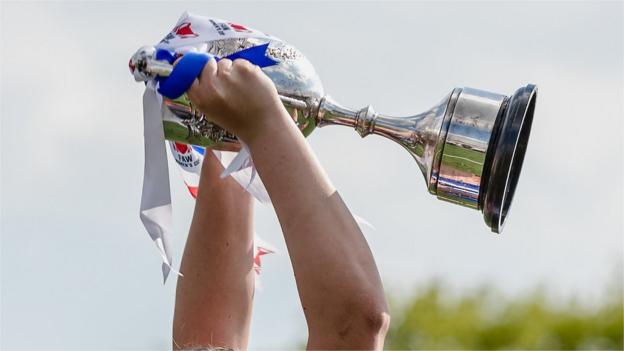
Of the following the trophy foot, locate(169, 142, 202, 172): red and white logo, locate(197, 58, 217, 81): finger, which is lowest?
locate(169, 142, 202, 172): red and white logo

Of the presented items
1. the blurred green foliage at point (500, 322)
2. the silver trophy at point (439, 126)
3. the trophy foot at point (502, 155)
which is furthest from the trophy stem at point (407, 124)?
the blurred green foliage at point (500, 322)

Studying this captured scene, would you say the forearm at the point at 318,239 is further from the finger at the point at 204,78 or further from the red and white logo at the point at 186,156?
the red and white logo at the point at 186,156

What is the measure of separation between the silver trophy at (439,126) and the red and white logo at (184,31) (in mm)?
59

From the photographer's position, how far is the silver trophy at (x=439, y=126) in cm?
345

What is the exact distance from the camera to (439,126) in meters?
3.57

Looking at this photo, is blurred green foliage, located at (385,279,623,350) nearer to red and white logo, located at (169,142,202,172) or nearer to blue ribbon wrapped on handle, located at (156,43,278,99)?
red and white logo, located at (169,142,202,172)

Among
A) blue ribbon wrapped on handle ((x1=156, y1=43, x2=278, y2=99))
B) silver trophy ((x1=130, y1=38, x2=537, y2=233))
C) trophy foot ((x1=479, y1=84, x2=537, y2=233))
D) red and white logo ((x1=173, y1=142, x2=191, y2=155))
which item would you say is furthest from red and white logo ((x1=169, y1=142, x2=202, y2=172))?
trophy foot ((x1=479, y1=84, x2=537, y2=233))

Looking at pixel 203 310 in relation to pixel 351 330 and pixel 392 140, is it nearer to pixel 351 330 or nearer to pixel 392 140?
pixel 392 140

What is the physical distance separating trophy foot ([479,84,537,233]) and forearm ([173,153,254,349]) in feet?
2.78

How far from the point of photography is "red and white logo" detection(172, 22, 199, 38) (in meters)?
3.66

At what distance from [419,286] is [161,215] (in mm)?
21842

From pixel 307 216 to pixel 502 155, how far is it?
679mm

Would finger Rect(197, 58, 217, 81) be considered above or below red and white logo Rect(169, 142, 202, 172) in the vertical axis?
above

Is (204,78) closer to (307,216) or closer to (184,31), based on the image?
(307,216)
